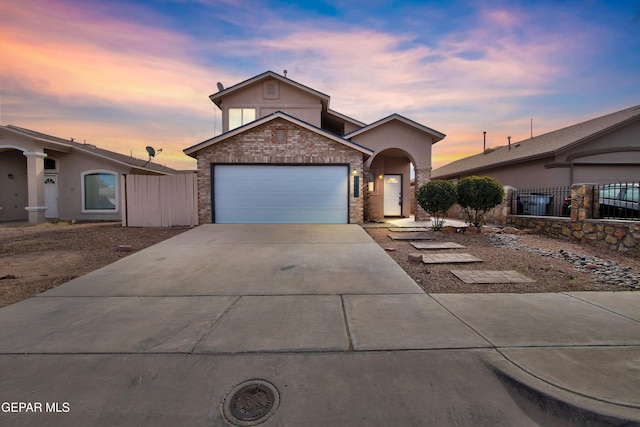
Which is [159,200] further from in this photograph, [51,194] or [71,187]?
[51,194]

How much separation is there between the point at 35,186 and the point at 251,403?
1931 cm

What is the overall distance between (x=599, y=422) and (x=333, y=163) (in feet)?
36.9

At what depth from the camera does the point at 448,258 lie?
23.4 feet

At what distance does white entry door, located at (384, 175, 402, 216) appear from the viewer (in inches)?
687

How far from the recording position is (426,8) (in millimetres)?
10102

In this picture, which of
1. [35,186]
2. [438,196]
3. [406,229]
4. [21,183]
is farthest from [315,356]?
[21,183]

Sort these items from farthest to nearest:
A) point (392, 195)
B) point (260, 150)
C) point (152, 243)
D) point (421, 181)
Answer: point (392, 195) < point (421, 181) < point (260, 150) < point (152, 243)

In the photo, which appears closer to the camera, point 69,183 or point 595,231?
point 595,231

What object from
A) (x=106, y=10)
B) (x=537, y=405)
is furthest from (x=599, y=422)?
(x=106, y=10)

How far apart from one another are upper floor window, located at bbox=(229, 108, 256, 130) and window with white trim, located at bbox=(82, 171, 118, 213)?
7.59 metres

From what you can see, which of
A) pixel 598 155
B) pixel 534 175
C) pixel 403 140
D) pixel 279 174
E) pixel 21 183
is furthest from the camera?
pixel 21 183

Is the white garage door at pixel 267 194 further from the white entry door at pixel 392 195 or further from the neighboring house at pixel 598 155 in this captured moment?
the neighboring house at pixel 598 155

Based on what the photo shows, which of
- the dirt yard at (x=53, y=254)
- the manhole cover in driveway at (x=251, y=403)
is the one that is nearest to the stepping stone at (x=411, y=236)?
the manhole cover in driveway at (x=251, y=403)

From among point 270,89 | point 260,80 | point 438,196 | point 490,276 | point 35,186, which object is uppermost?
point 260,80
